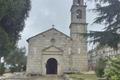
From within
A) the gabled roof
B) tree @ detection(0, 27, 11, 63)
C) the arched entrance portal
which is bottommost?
the arched entrance portal

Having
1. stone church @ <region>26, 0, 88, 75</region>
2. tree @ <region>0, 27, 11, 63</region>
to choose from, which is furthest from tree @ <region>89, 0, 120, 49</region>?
stone church @ <region>26, 0, 88, 75</region>

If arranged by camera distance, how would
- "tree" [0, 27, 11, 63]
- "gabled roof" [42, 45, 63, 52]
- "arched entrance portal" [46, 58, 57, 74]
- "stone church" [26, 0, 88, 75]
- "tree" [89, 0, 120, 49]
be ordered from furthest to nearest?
"arched entrance portal" [46, 58, 57, 74] < "gabled roof" [42, 45, 63, 52] < "stone church" [26, 0, 88, 75] < "tree" [0, 27, 11, 63] < "tree" [89, 0, 120, 49]

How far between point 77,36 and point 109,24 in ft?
91.6

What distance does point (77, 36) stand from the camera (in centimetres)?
4000

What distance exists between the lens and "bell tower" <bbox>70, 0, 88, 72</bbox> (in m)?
39.8

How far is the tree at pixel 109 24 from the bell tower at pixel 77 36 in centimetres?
2750

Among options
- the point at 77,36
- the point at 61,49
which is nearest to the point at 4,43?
the point at 61,49

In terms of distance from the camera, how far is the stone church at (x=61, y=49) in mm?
39562

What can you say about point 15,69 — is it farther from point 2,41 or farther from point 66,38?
point 2,41

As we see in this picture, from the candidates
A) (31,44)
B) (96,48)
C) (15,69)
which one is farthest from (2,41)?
(15,69)

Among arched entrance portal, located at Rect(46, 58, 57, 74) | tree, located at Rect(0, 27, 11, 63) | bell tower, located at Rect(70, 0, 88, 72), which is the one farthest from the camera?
arched entrance portal, located at Rect(46, 58, 57, 74)

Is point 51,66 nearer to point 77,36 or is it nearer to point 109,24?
point 77,36

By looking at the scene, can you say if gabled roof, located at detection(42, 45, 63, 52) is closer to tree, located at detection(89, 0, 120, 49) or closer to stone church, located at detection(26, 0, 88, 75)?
stone church, located at detection(26, 0, 88, 75)

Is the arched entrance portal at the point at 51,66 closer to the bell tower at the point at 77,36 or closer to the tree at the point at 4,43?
the bell tower at the point at 77,36
